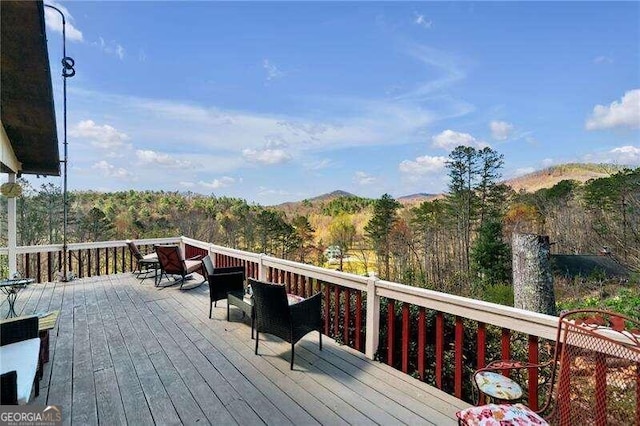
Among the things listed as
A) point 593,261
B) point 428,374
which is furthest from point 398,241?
point 428,374

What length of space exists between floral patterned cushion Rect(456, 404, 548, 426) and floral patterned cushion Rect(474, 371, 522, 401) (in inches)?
2.1

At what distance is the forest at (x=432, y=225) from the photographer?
1193 centimetres

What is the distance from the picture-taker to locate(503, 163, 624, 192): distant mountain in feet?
68.5

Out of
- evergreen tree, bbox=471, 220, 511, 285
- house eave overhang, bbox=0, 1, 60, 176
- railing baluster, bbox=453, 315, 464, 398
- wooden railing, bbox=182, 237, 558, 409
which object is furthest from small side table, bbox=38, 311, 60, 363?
evergreen tree, bbox=471, 220, 511, 285

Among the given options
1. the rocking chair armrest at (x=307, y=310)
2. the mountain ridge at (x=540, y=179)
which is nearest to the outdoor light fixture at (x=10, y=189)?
the rocking chair armrest at (x=307, y=310)

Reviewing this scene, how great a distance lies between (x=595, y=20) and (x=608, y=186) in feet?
35.4

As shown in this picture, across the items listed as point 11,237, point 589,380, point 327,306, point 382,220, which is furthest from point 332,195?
point 589,380

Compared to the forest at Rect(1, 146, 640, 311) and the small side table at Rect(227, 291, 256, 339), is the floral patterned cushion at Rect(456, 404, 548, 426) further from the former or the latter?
the forest at Rect(1, 146, 640, 311)

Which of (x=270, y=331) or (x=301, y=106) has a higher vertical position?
(x=301, y=106)

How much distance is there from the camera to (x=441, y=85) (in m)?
12.1

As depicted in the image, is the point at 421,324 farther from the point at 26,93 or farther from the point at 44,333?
the point at 26,93

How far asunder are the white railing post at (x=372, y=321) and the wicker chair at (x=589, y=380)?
1274 millimetres

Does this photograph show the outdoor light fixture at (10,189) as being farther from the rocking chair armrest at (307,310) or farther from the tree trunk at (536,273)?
the tree trunk at (536,273)

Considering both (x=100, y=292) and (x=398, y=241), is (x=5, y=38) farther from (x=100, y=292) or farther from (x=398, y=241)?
(x=398, y=241)
